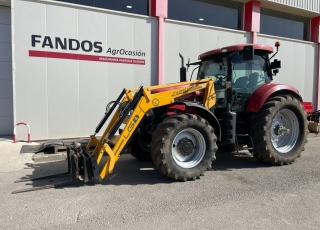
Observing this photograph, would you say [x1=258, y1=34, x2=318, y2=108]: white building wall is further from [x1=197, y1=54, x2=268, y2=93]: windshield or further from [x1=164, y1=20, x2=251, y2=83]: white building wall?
[x1=197, y1=54, x2=268, y2=93]: windshield

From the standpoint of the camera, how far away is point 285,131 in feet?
18.8

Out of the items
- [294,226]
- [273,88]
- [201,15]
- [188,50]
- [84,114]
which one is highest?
[201,15]

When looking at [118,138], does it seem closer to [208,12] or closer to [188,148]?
[188,148]

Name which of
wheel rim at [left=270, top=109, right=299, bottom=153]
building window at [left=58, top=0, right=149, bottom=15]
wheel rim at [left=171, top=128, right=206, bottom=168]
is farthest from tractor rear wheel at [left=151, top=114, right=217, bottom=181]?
building window at [left=58, top=0, right=149, bottom=15]

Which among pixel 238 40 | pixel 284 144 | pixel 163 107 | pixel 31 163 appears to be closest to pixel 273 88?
pixel 284 144

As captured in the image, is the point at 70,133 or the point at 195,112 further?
the point at 70,133

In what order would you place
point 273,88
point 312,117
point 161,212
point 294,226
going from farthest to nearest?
1. point 312,117
2. point 273,88
3. point 161,212
4. point 294,226

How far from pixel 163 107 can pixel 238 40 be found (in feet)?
24.1

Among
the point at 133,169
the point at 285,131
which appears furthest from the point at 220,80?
the point at 133,169

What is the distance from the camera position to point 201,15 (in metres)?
10.7

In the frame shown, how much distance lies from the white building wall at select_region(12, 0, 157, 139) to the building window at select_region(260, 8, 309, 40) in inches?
227

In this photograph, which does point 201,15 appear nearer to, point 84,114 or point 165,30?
point 165,30

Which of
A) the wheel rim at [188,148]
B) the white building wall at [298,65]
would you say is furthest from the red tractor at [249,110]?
the white building wall at [298,65]

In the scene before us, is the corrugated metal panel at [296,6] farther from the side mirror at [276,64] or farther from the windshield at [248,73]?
the windshield at [248,73]
